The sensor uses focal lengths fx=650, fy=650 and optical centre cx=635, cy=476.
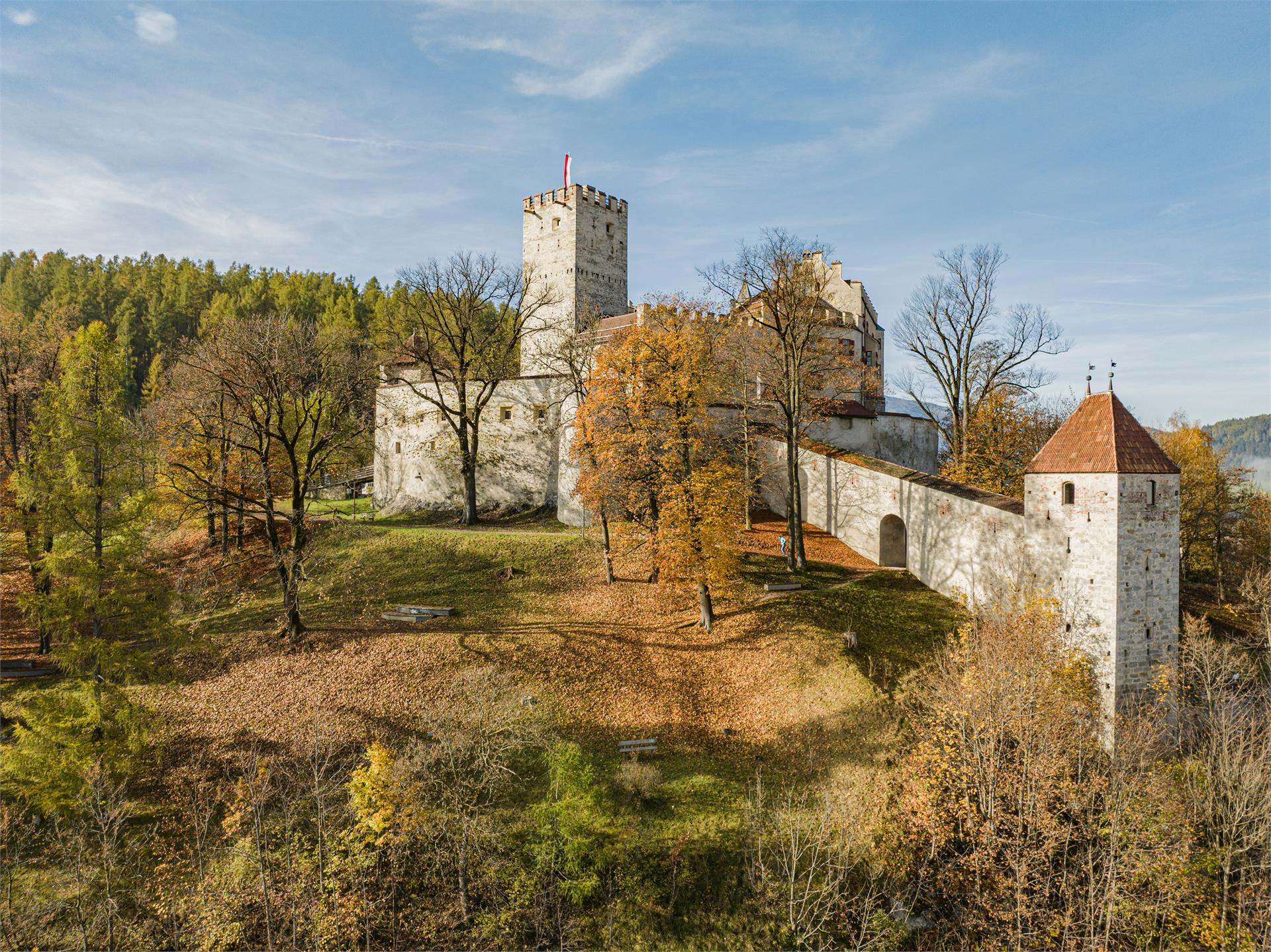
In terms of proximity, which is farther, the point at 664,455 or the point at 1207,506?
the point at 1207,506

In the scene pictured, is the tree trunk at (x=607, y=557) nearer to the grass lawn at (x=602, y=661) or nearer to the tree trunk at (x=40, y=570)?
the grass lawn at (x=602, y=661)

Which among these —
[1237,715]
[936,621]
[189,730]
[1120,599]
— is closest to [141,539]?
[189,730]

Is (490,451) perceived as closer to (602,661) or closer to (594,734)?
(602,661)

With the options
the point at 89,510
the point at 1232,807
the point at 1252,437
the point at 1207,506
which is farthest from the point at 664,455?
the point at 1252,437

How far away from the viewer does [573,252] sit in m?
37.7

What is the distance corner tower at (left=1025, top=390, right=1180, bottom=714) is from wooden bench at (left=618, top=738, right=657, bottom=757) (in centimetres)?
1144

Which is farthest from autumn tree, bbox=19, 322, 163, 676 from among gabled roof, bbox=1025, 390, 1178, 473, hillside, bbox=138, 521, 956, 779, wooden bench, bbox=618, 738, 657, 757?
gabled roof, bbox=1025, 390, 1178, 473

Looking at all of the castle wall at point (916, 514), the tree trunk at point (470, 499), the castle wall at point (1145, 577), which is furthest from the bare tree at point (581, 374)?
the castle wall at point (1145, 577)

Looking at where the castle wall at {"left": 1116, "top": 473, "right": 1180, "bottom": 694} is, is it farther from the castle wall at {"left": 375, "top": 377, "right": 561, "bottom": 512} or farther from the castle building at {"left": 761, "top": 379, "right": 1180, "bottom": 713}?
the castle wall at {"left": 375, "top": 377, "right": 561, "bottom": 512}

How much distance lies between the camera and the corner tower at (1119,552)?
1639 cm

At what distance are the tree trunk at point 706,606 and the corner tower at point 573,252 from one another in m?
20.4

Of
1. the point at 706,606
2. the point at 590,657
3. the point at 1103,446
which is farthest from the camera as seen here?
the point at 706,606

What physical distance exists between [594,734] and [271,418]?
57.4ft

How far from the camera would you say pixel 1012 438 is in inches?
1184
